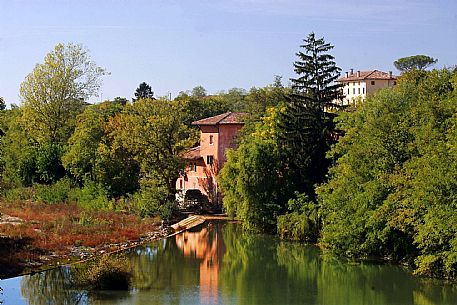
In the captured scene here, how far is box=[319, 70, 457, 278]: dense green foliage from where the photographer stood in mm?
26969

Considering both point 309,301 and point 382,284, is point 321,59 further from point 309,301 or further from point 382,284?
point 309,301

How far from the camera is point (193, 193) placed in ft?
190

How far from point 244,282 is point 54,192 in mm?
28988

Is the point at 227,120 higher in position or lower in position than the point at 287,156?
higher

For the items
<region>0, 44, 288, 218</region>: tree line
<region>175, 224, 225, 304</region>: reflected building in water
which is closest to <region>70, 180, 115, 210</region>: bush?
<region>0, 44, 288, 218</region>: tree line

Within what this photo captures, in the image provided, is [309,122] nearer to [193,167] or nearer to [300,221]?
[300,221]

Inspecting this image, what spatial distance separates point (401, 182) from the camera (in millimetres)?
29422

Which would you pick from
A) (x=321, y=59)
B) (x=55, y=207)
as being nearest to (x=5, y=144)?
(x=55, y=207)

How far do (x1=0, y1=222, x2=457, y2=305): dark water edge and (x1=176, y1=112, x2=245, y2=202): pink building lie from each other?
64.7 ft

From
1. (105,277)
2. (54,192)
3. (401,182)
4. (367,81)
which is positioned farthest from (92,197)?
(367,81)

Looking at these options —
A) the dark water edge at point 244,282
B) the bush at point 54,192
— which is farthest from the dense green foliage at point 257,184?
the bush at point 54,192

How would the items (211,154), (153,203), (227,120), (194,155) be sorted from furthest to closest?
(194,155) → (211,154) → (227,120) → (153,203)

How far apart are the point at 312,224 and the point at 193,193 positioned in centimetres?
2087

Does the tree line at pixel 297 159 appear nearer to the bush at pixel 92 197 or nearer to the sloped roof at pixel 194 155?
the bush at pixel 92 197
